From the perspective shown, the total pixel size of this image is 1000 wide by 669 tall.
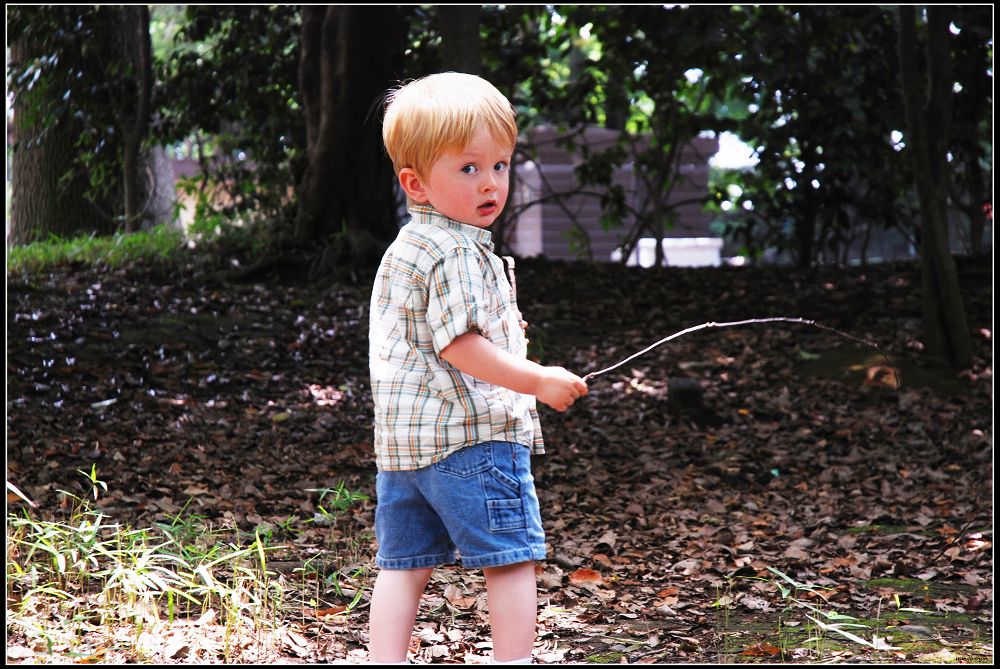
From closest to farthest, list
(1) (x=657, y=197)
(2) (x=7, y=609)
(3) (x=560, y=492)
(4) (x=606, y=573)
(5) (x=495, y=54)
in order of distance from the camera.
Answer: (2) (x=7, y=609) → (4) (x=606, y=573) → (3) (x=560, y=492) → (5) (x=495, y=54) → (1) (x=657, y=197)

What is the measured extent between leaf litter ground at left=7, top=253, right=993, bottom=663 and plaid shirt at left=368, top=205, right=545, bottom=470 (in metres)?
0.82

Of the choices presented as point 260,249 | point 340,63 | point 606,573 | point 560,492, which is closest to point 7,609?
point 606,573

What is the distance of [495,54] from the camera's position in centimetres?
874

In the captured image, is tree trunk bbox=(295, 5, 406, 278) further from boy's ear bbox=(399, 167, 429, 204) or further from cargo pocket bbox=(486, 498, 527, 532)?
cargo pocket bbox=(486, 498, 527, 532)

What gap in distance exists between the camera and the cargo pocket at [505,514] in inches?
80.4

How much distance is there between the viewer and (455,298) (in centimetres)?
201

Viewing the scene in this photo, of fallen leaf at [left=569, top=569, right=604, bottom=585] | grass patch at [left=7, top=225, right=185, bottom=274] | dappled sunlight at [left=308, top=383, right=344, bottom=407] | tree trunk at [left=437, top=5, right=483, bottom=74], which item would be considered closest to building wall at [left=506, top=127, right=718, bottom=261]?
grass patch at [left=7, top=225, right=185, bottom=274]

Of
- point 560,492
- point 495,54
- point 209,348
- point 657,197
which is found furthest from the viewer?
point 657,197

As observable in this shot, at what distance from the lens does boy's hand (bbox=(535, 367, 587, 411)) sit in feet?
6.42

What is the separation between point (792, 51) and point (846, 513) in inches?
197

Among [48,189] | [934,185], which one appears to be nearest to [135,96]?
[48,189]

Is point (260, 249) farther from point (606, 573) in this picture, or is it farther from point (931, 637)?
point (931, 637)

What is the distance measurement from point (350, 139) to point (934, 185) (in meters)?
4.34

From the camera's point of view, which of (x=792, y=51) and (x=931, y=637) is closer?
(x=931, y=637)
